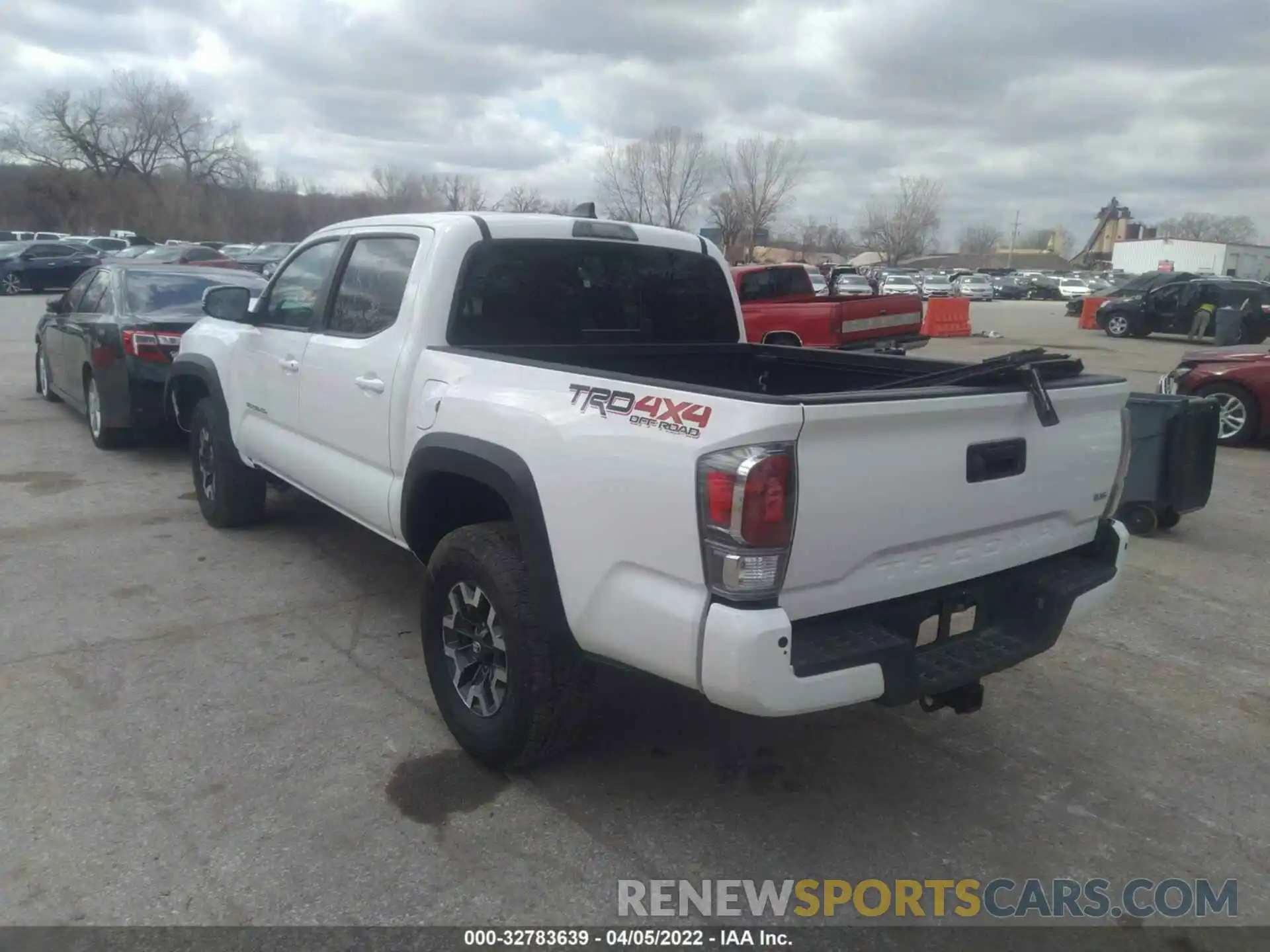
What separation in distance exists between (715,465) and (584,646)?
83 cm

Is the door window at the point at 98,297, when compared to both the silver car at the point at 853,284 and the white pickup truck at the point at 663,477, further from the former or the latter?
the silver car at the point at 853,284

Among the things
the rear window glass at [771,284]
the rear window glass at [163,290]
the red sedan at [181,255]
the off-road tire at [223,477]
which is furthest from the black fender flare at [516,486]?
the red sedan at [181,255]

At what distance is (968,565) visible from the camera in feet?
10.3

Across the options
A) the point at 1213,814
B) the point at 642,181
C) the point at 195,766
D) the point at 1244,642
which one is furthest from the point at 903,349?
the point at 642,181

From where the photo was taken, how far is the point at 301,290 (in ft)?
17.0

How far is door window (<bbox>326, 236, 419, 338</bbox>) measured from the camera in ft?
14.0

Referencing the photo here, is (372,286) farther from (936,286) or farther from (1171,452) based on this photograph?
(936,286)

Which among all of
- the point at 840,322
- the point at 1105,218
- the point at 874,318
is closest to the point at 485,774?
the point at 840,322

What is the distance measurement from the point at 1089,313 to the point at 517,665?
30584 millimetres

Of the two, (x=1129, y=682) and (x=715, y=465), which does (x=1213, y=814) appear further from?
(x=715, y=465)

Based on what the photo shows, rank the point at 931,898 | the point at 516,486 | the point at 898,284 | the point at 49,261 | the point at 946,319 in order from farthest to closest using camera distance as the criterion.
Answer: the point at 898,284 < the point at 49,261 < the point at 946,319 < the point at 516,486 < the point at 931,898

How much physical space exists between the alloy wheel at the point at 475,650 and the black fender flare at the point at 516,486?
0.96ft

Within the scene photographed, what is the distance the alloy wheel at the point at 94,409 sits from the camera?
8.49m

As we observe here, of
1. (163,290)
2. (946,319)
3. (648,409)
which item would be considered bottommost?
(946,319)
